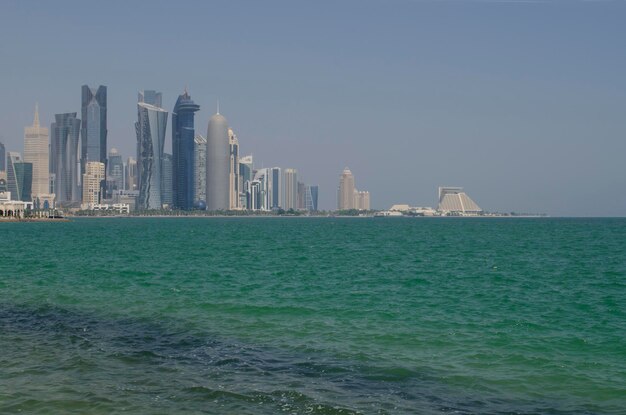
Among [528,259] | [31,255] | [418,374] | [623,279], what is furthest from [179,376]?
[31,255]

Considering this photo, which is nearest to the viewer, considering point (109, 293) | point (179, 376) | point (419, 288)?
point (179, 376)

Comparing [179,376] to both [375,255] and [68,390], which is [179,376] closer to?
[68,390]

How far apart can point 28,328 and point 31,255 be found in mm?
53316

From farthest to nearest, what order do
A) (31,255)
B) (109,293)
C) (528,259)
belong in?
1. (31,255)
2. (528,259)
3. (109,293)

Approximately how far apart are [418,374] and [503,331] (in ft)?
28.5

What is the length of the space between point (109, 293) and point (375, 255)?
1645 inches

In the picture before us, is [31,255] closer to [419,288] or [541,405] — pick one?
[419,288]

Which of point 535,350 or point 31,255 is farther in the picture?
point 31,255

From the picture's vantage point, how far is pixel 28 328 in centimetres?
2809

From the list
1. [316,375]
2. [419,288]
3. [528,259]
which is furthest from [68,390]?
[528,259]

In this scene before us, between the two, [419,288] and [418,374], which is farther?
[419,288]

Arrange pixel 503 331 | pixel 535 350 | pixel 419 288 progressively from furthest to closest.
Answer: pixel 419 288 → pixel 503 331 → pixel 535 350

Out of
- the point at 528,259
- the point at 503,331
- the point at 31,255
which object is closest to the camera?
the point at 503,331

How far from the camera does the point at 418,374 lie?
20469 millimetres
